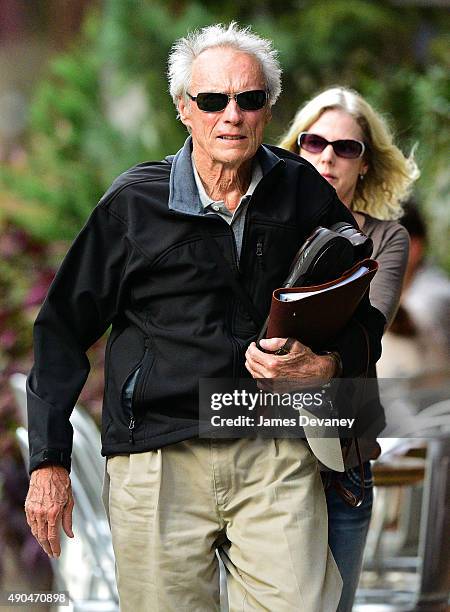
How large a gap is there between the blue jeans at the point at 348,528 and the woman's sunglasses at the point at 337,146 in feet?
2.84

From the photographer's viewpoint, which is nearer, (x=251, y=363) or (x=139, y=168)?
(x=251, y=363)

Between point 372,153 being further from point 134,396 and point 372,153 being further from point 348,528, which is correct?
point 134,396

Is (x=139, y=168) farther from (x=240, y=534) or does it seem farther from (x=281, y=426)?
(x=240, y=534)

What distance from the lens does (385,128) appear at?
3699 mm

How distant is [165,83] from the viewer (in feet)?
28.9

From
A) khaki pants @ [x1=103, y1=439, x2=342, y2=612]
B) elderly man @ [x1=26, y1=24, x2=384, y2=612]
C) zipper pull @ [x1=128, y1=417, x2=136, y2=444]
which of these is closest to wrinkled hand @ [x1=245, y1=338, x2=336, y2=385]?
elderly man @ [x1=26, y1=24, x2=384, y2=612]

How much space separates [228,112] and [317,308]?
0.49 metres

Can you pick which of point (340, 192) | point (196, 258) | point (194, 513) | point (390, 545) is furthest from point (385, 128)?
point (390, 545)

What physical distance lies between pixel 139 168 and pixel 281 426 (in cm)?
68

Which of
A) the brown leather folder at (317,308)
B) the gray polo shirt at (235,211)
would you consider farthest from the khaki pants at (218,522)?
the gray polo shirt at (235,211)

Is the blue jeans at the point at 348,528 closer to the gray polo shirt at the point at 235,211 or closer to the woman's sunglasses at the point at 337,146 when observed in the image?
the gray polo shirt at the point at 235,211

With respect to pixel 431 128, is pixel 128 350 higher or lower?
lower

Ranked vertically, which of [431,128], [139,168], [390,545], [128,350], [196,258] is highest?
[431,128]

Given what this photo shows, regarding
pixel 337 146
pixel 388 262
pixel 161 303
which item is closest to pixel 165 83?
pixel 337 146
